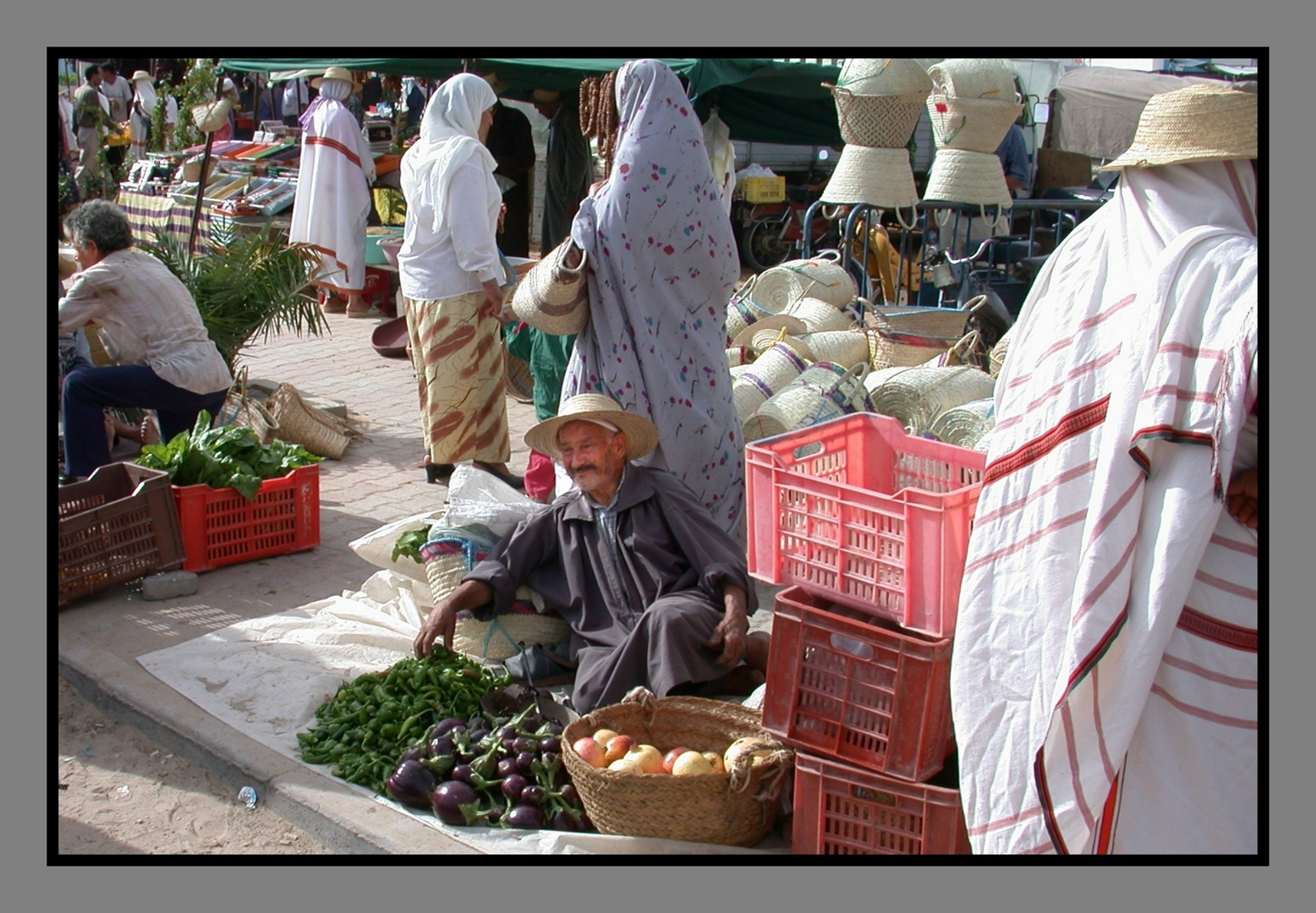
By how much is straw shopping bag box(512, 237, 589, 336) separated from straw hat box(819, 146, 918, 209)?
248 cm

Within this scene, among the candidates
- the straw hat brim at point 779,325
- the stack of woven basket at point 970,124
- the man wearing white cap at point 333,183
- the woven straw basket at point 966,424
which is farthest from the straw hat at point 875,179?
the man wearing white cap at point 333,183

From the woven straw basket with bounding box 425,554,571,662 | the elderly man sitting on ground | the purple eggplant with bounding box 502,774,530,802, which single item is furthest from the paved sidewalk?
the woven straw basket with bounding box 425,554,571,662

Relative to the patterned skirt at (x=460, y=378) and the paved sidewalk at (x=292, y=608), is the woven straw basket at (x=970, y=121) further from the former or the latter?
the paved sidewalk at (x=292, y=608)

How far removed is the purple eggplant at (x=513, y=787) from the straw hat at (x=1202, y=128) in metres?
2.12

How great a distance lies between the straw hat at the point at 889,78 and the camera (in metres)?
6.44

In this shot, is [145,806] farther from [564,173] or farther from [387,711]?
[564,173]

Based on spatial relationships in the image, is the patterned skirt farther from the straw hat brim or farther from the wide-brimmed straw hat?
the wide-brimmed straw hat

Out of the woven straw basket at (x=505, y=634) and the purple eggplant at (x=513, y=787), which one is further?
the woven straw basket at (x=505, y=634)

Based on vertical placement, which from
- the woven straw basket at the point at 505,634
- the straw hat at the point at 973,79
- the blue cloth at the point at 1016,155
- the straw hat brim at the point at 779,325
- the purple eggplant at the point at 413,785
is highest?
the blue cloth at the point at 1016,155

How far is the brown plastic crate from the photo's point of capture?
476cm

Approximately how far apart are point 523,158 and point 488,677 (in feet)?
24.1

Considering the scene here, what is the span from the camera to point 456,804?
3.34 metres

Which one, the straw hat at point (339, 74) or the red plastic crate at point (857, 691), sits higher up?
the straw hat at point (339, 74)

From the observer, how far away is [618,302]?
466 cm
